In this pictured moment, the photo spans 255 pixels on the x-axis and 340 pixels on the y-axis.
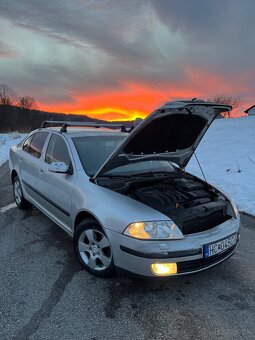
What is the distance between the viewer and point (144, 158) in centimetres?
385

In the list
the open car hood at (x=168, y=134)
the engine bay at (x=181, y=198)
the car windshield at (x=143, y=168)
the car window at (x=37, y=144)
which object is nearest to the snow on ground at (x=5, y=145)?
the car window at (x=37, y=144)

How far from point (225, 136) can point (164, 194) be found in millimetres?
19318

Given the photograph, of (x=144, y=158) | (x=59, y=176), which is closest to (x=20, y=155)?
(x=59, y=176)

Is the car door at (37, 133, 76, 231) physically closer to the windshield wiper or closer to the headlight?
the windshield wiper

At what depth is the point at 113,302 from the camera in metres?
2.94

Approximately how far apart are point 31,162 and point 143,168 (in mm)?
1905

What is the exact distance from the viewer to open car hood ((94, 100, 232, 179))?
3.29 metres

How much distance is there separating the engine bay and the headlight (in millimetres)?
114

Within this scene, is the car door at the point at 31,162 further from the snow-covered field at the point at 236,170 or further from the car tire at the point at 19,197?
the snow-covered field at the point at 236,170

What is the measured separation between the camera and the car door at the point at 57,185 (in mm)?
3758

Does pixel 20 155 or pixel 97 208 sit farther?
pixel 20 155

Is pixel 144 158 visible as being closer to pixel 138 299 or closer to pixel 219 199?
pixel 219 199

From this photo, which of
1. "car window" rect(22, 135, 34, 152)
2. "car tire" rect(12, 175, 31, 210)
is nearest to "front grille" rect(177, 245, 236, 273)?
"car tire" rect(12, 175, 31, 210)

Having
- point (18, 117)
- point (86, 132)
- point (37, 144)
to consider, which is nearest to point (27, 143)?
point (37, 144)
